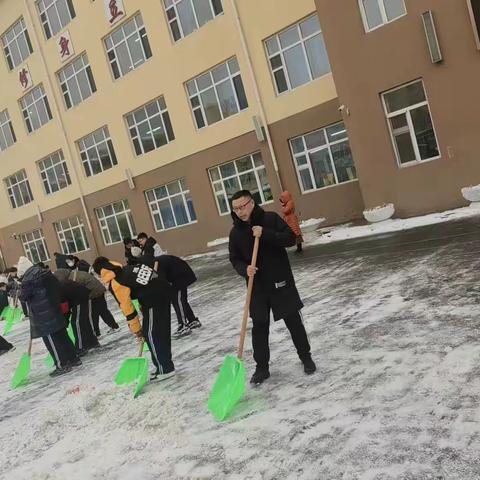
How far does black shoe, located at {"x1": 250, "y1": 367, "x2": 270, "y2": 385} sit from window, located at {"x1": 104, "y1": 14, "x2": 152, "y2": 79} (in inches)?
693

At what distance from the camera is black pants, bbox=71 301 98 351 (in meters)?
8.55

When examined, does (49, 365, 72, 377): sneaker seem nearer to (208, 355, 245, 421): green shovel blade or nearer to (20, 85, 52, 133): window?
(208, 355, 245, 421): green shovel blade

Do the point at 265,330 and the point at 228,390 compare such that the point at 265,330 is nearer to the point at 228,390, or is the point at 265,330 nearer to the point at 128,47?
the point at 228,390

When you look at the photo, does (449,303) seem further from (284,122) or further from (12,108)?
(12,108)

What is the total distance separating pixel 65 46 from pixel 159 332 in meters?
21.3

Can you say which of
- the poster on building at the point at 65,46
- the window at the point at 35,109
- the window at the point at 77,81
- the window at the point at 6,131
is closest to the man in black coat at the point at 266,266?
the window at the point at 77,81

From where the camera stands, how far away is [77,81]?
23844 mm

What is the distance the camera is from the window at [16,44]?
25891 mm

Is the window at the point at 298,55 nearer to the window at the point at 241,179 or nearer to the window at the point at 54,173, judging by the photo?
the window at the point at 241,179

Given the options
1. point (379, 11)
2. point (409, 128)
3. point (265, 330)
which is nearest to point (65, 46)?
point (379, 11)

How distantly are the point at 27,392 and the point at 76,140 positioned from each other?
760 inches

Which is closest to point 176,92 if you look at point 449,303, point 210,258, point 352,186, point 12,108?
point 210,258

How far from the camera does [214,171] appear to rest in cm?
1998

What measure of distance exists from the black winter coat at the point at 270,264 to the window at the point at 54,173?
2304 cm
